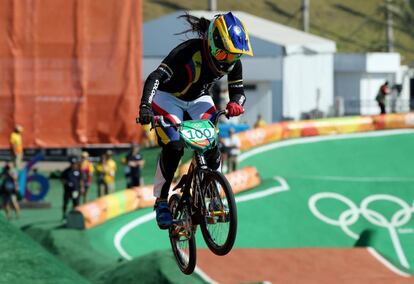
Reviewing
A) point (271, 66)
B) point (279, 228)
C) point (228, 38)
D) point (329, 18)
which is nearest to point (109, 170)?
point (279, 228)

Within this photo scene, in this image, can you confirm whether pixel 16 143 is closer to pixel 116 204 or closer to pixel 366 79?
pixel 116 204

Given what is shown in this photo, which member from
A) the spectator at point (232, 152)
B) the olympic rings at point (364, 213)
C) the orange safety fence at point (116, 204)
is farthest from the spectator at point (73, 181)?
the olympic rings at point (364, 213)

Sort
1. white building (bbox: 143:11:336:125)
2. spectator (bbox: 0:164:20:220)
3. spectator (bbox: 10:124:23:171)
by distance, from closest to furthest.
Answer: spectator (bbox: 0:164:20:220) < spectator (bbox: 10:124:23:171) < white building (bbox: 143:11:336:125)

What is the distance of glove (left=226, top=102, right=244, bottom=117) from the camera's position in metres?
9.96

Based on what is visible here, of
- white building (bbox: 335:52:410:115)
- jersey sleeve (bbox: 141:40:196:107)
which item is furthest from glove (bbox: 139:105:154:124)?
white building (bbox: 335:52:410:115)

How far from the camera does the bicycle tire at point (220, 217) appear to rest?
31.7 feet

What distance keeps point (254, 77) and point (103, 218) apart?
2170 cm

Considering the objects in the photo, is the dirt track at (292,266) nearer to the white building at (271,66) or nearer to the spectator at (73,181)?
the spectator at (73,181)

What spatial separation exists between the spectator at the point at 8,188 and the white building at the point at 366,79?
27.2m

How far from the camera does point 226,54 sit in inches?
Result: 381

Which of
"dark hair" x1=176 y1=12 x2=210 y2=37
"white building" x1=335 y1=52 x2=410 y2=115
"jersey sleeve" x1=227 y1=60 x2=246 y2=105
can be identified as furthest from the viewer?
"white building" x1=335 y1=52 x2=410 y2=115

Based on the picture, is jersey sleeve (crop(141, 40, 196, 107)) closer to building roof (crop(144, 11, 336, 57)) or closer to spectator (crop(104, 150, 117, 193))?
spectator (crop(104, 150, 117, 193))

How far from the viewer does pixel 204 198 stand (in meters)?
10.0

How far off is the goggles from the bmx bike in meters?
0.48
